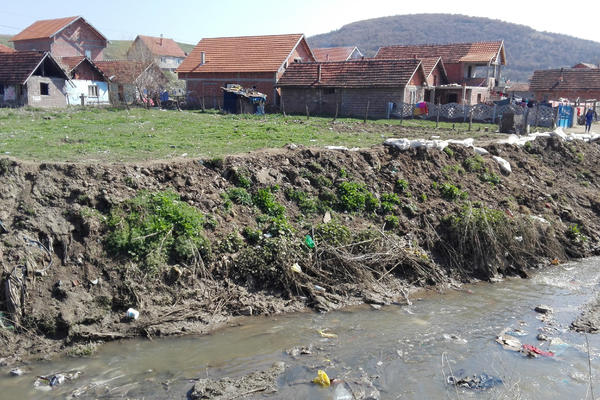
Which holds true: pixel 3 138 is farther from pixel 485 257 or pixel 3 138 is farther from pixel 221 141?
pixel 485 257

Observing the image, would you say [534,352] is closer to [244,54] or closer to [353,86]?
[353,86]

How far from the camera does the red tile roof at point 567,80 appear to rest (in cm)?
→ 3569

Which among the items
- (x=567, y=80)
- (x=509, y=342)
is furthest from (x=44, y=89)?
(x=567, y=80)

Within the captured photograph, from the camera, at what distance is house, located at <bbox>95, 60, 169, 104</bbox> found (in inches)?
1264

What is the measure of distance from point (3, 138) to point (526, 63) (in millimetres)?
118927

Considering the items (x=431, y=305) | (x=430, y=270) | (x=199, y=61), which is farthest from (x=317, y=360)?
(x=199, y=61)

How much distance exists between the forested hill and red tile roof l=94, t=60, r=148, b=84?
79.8m

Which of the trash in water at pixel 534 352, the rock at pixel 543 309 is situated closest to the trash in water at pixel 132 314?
the trash in water at pixel 534 352

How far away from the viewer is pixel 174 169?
A: 9414mm

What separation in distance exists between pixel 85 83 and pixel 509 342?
32.2m

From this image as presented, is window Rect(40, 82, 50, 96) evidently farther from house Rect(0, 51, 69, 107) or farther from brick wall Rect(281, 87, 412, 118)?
brick wall Rect(281, 87, 412, 118)

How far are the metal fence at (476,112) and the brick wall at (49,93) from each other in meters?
18.9

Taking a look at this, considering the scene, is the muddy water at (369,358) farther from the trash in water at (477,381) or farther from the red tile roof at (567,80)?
the red tile roof at (567,80)

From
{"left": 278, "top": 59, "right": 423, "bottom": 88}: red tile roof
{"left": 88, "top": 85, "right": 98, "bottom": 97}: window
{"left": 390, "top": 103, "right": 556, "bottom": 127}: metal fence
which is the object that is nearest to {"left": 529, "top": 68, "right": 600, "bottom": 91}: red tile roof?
{"left": 278, "top": 59, "right": 423, "bottom": 88}: red tile roof
